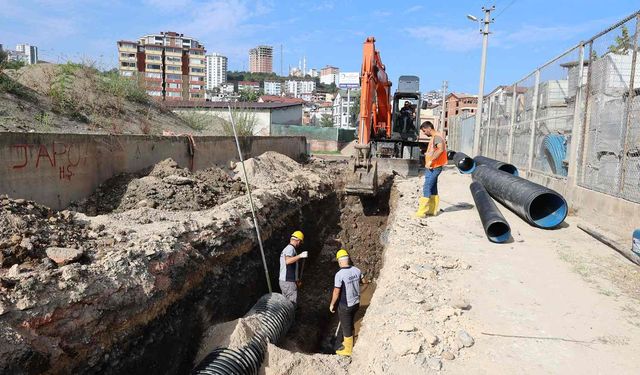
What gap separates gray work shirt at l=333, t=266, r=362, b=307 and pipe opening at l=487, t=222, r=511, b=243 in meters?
2.45

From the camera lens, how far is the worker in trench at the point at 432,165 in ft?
26.4

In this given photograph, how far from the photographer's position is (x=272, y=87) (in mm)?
153750

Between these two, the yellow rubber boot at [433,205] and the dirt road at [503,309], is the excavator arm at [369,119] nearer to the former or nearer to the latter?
the yellow rubber boot at [433,205]

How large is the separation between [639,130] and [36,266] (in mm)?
7672

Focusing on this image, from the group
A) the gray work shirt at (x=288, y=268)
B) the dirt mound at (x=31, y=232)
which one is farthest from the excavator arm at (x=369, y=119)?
the dirt mound at (x=31, y=232)

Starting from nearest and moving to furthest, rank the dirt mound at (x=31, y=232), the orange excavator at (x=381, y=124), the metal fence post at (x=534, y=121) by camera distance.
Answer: the dirt mound at (x=31, y=232) → the orange excavator at (x=381, y=124) → the metal fence post at (x=534, y=121)

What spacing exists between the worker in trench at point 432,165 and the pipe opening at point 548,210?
170cm

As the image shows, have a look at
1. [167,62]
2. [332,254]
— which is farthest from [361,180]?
[167,62]

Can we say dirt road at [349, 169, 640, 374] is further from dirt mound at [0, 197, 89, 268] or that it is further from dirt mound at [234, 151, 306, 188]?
dirt mound at [234, 151, 306, 188]

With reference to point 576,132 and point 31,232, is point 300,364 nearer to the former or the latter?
point 31,232

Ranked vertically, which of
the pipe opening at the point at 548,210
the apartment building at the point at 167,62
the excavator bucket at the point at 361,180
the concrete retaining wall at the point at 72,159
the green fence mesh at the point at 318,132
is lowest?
the pipe opening at the point at 548,210

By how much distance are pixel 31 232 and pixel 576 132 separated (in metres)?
9.01

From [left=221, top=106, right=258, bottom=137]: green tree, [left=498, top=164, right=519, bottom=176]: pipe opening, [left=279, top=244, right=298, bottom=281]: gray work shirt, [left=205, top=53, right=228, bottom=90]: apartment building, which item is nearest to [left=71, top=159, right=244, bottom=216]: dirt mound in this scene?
[left=279, top=244, right=298, bottom=281]: gray work shirt

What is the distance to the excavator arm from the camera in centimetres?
945
